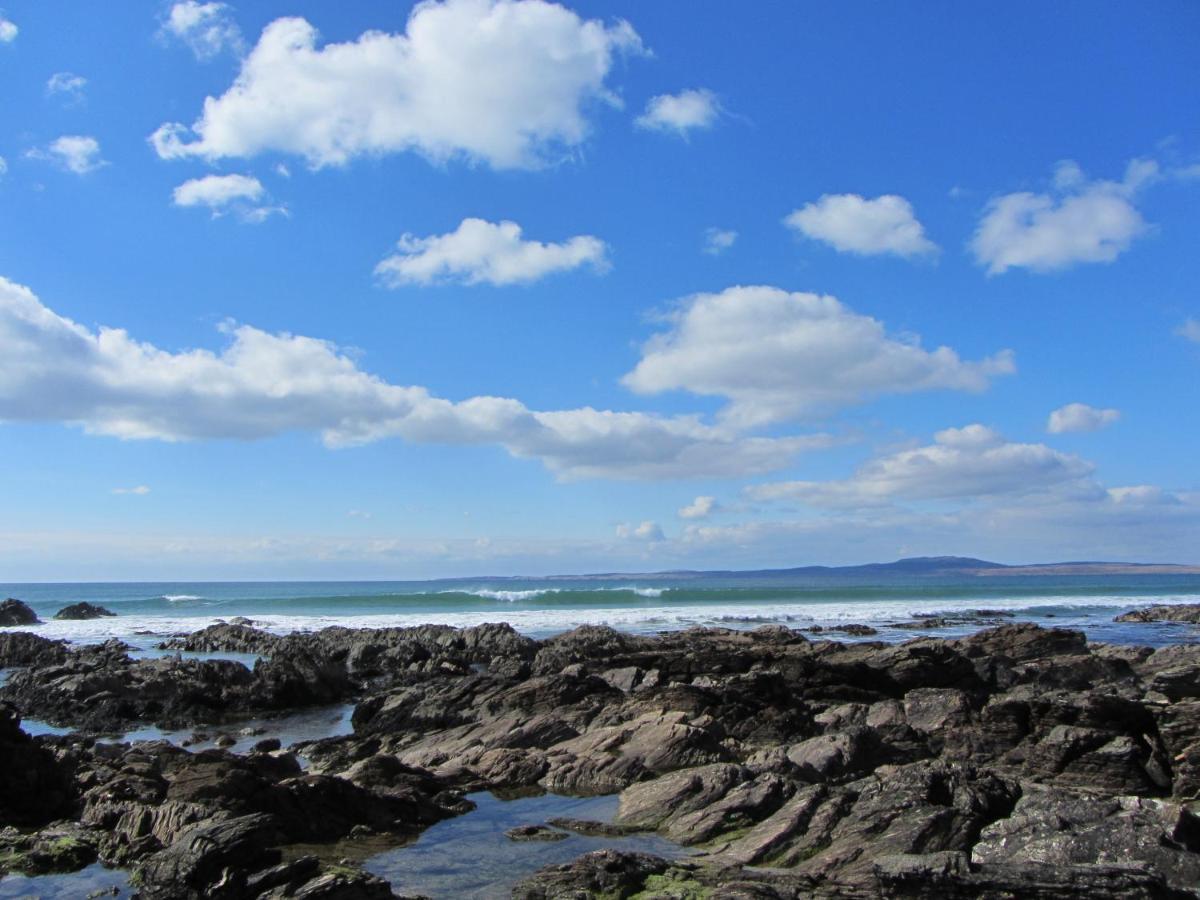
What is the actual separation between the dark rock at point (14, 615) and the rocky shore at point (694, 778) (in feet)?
137

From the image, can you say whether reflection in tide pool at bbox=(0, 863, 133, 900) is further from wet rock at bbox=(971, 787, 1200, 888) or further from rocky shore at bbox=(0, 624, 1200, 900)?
wet rock at bbox=(971, 787, 1200, 888)

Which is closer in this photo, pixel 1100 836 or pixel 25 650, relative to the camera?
pixel 1100 836

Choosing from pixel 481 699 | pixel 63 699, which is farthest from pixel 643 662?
pixel 63 699

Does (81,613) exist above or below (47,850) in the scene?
below

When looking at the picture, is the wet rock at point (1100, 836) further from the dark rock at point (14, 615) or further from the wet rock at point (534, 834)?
the dark rock at point (14, 615)

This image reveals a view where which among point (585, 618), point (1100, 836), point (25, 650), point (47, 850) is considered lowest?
point (585, 618)

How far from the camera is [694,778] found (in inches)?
481

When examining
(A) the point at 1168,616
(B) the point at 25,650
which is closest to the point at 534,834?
(B) the point at 25,650

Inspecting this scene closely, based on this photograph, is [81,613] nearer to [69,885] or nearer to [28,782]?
[28,782]

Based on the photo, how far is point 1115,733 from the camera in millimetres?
13422

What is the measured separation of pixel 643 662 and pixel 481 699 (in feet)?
19.5

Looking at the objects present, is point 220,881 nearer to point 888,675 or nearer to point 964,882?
point 964,882

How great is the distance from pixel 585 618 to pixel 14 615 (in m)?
39.0

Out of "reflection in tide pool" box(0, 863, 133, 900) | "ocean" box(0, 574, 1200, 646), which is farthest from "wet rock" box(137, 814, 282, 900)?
"ocean" box(0, 574, 1200, 646)
